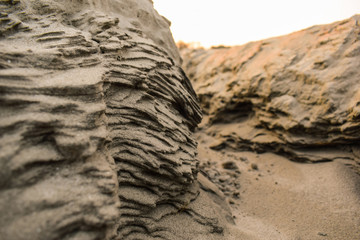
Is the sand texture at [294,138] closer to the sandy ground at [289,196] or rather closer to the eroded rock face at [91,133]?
the sandy ground at [289,196]

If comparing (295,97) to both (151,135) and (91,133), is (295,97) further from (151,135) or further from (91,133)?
(91,133)

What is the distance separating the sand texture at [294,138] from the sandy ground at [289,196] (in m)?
0.02

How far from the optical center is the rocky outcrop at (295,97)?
449cm

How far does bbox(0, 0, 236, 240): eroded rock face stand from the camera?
62.7 inches

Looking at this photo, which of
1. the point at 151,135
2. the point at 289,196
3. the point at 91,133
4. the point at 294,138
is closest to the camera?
the point at 91,133

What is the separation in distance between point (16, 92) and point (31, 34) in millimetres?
1048

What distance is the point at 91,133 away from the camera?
1.93 metres

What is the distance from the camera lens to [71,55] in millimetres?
2398

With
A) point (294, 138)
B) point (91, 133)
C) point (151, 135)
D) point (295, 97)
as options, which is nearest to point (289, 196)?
point (294, 138)

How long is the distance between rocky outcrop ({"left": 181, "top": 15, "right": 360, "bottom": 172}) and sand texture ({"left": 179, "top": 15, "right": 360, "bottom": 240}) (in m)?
0.02

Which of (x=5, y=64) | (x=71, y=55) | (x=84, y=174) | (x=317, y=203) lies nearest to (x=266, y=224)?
(x=317, y=203)

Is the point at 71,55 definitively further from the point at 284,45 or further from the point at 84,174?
the point at 284,45

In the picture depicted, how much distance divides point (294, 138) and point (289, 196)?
4.65 ft

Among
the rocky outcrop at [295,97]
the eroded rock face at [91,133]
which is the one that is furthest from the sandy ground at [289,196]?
the eroded rock face at [91,133]
